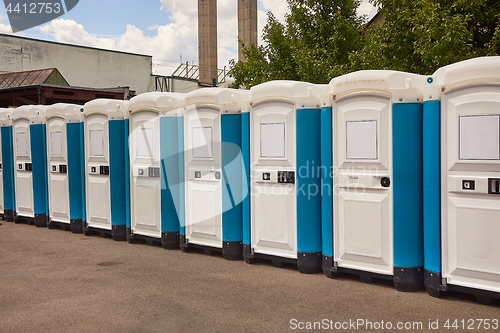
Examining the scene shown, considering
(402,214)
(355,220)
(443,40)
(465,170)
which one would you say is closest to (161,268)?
(355,220)

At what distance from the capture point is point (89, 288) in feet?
17.9

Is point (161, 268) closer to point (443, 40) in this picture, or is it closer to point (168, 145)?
point (168, 145)

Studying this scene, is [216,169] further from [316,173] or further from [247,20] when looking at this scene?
[247,20]

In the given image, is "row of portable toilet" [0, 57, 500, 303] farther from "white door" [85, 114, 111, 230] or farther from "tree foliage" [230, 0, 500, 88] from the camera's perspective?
"tree foliage" [230, 0, 500, 88]

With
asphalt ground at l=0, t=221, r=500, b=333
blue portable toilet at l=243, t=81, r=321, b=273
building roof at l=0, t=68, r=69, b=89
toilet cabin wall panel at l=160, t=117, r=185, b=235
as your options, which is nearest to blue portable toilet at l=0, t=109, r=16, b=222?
asphalt ground at l=0, t=221, r=500, b=333

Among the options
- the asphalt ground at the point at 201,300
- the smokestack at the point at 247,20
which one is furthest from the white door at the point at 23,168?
the smokestack at the point at 247,20

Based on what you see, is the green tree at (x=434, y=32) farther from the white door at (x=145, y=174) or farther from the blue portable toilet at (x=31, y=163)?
the blue portable toilet at (x=31, y=163)

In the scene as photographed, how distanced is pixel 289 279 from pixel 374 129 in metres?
1.98

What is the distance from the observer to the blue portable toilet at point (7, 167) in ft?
31.9

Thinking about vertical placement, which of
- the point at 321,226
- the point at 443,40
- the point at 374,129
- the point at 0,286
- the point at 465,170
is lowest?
the point at 0,286

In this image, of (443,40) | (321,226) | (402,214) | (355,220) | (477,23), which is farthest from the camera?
(477,23)

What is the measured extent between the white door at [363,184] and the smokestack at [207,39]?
25.6 meters

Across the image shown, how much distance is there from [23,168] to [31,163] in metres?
0.31

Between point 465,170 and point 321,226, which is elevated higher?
point 465,170
